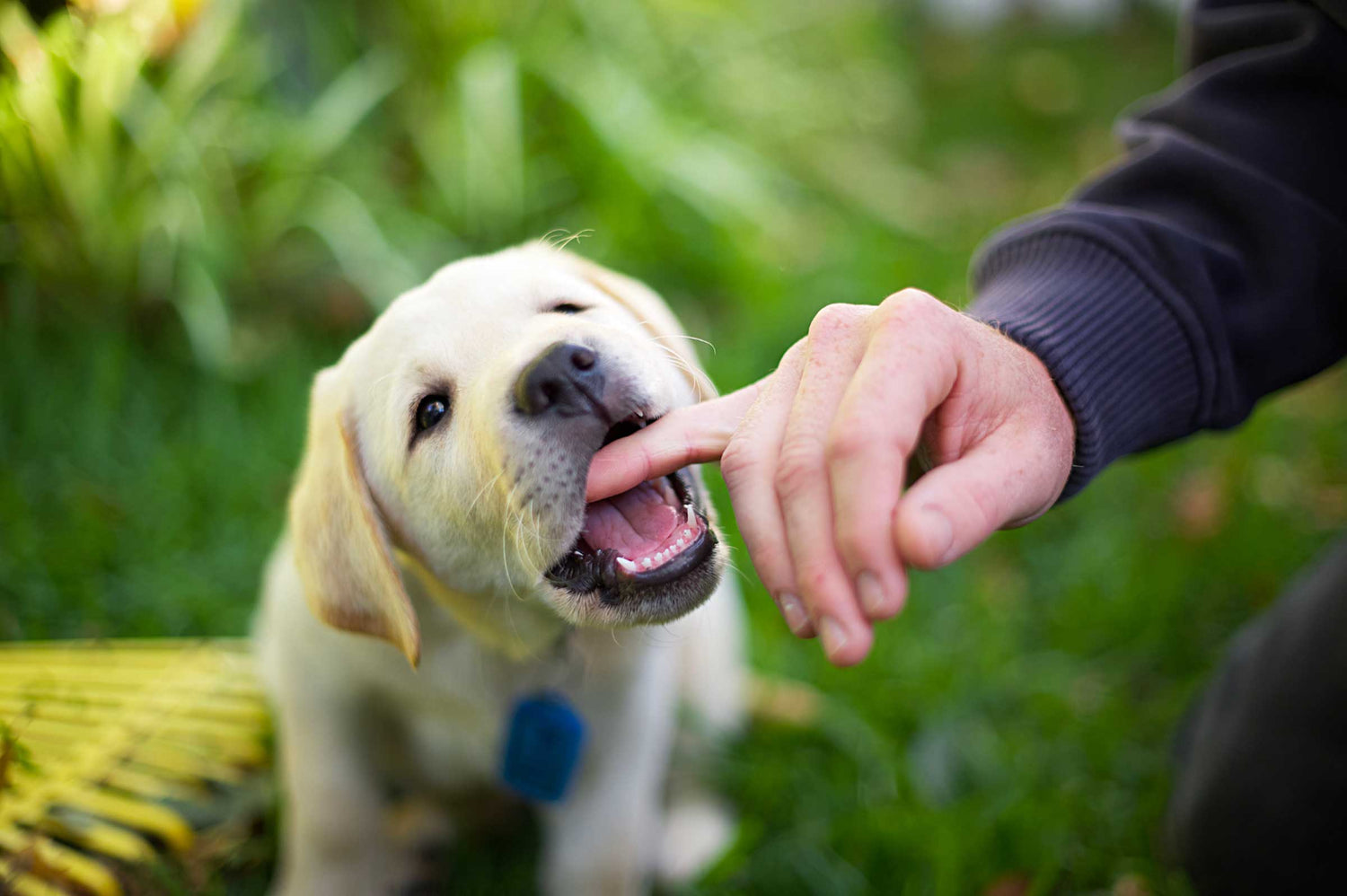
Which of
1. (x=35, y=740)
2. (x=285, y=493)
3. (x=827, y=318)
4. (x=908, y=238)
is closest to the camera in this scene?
(x=827, y=318)

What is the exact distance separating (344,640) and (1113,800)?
5.74 feet

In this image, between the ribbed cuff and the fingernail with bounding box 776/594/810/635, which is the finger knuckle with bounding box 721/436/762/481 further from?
the ribbed cuff

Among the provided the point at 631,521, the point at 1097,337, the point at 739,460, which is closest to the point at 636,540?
the point at 631,521

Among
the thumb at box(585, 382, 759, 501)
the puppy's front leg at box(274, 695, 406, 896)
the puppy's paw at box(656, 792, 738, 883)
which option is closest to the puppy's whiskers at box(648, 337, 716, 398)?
the thumb at box(585, 382, 759, 501)

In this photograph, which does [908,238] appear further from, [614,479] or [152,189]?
[614,479]

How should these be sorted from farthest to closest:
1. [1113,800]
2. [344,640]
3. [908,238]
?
[908,238]
[1113,800]
[344,640]

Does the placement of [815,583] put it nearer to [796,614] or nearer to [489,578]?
[796,614]

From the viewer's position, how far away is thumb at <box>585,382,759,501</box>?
1232 mm

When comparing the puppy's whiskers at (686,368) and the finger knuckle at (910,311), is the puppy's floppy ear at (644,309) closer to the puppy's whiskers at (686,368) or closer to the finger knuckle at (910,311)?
the puppy's whiskers at (686,368)

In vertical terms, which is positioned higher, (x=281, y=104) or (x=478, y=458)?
(x=281, y=104)

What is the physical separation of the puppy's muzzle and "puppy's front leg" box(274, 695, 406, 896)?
2.54 feet

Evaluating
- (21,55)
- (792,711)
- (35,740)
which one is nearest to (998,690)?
(792,711)

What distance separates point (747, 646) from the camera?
2.78 m

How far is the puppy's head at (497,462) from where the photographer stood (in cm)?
132
